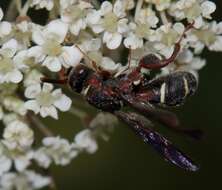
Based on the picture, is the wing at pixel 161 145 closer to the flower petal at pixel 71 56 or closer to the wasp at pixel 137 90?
the wasp at pixel 137 90

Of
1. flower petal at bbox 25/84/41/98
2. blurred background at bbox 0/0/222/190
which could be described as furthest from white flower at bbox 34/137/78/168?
blurred background at bbox 0/0/222/190

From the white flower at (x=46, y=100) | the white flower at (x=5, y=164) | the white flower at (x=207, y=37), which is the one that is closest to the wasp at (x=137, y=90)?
the white flower at (x=46, y=100)

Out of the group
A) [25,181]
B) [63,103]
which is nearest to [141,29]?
[63,103]

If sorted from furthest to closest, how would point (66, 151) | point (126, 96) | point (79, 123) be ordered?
point (79, 123), point (66, 151), point (126, 96)

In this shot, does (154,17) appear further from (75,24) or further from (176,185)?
(176,185)

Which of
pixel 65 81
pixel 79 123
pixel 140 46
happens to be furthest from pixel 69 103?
pixel 79 123
